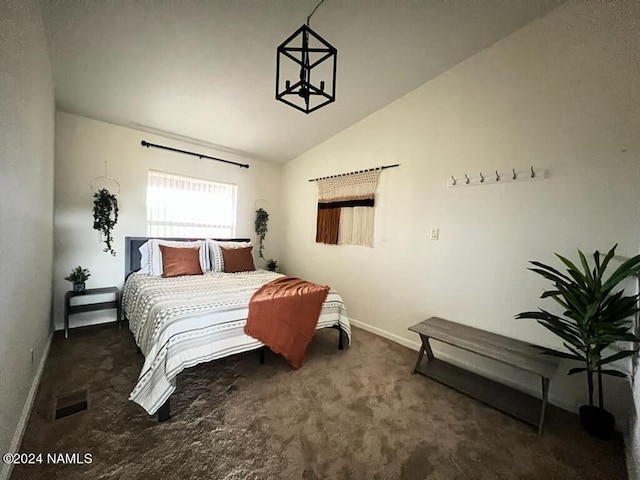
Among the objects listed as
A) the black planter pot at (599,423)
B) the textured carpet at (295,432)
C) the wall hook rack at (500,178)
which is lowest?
the textured carpet at (295,432)

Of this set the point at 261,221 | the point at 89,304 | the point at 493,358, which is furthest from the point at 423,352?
the point at 89,304

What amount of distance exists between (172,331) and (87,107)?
280 cm

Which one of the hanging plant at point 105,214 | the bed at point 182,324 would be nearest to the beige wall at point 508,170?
the bed at point 182,324

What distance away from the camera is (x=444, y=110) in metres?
2.67

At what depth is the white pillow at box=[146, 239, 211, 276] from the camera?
3117 millimetres

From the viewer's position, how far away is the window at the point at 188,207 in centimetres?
352

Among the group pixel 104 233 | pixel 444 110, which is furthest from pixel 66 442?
pixel 444 110

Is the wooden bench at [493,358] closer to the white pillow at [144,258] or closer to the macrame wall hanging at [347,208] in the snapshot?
the macrame wall hanging at [347,208]

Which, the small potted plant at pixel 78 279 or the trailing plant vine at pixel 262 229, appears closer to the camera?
the small potted plant at pixel 78 279

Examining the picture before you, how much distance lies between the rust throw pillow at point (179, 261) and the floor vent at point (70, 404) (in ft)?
4.61

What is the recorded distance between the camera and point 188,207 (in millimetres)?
3805

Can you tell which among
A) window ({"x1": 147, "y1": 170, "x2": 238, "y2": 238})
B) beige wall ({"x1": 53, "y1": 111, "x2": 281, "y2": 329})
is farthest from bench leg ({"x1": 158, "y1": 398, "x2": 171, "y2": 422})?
window ({"x1": 147, "y1": 170, "x2": 238, "y2": 238})

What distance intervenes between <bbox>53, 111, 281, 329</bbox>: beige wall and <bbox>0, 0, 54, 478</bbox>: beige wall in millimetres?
1113

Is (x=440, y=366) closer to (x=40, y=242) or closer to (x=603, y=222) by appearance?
(x=603, y=222)
